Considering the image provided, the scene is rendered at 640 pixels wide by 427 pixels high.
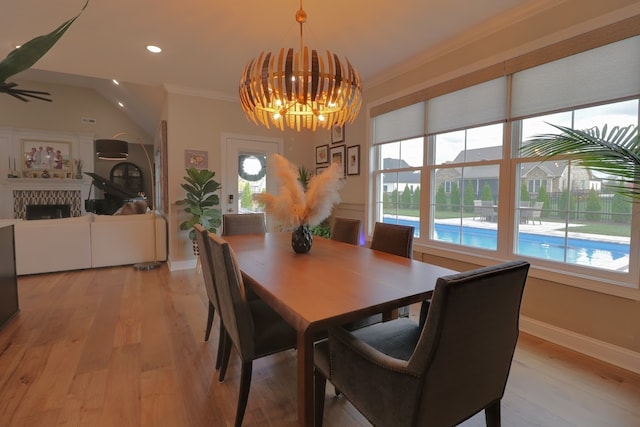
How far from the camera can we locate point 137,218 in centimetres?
474

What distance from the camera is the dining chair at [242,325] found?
1.54 meters

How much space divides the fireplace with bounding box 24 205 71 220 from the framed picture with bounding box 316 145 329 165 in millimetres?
6673

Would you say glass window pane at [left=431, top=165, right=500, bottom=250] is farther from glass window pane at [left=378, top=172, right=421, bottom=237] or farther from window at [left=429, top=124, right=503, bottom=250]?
glass window pane at [left=378, top=172, right=421, bottom=237]

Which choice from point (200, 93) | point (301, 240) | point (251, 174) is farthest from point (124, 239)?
point (301, 240)

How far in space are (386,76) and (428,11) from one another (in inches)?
50.3

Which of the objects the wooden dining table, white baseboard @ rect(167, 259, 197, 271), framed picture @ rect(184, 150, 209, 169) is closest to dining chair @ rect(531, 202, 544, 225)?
the wooden dining table

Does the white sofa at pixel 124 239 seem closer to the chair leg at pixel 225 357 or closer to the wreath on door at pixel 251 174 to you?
the wreath on door at pixel 251 174

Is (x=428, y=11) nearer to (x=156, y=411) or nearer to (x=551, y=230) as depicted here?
(x=551, y=230)

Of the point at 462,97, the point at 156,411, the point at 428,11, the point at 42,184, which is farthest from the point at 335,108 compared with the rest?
the point at 42,184

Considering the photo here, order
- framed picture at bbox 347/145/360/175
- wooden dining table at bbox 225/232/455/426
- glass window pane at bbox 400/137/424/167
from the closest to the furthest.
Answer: wooden dining table at bbox 225/232/455/426
glass window pane at bbox 400/137/424/167
framed picture at bbox 347/145/360/175

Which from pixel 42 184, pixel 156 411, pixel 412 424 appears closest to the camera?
pixel 412 424

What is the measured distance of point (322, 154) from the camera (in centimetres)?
523

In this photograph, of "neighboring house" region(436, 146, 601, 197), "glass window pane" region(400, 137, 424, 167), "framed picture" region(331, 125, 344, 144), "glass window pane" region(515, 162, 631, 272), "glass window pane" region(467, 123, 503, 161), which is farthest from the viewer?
"framed picture" region(331, 125, 344, 144)

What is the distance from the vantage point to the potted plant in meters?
4.26
